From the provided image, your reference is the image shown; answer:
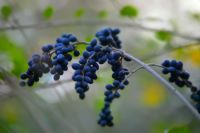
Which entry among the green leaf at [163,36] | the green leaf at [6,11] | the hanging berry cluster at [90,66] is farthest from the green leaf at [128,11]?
the hanging berry cluster at [90,66]

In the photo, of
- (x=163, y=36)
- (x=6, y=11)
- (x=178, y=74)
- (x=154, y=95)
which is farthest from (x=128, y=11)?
(x=154, y=95)

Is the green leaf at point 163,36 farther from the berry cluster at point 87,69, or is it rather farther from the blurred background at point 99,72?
the berry cluster at point 87,69

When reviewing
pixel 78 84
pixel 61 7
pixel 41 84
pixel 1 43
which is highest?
pixel 61 7

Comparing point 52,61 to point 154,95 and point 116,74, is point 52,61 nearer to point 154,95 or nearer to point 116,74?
point 116,74

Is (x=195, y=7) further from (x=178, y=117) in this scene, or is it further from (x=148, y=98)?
(x=178, y=117)

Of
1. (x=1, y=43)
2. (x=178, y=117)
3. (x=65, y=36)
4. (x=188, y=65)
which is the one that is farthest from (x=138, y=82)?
(x=65, y=36)
